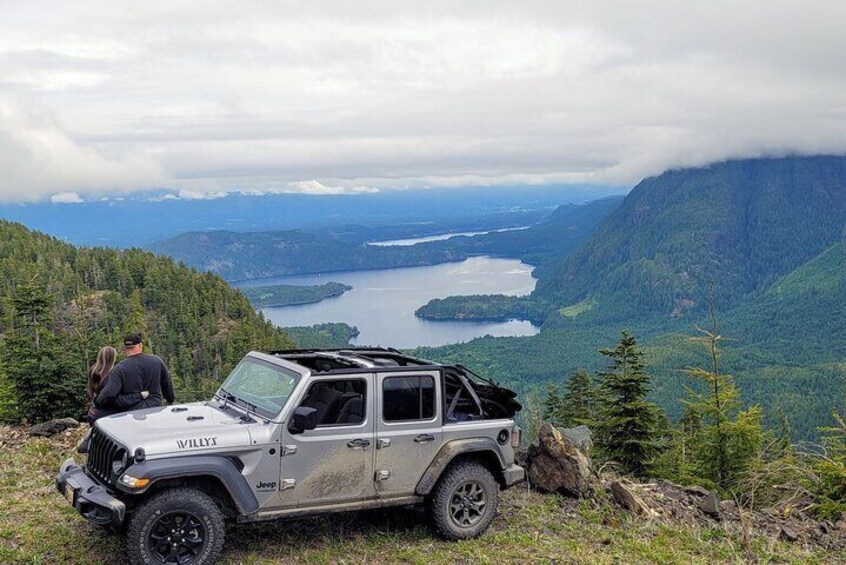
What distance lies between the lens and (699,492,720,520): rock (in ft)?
39.9

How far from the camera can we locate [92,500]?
25.9ft

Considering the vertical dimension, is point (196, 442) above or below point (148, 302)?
above

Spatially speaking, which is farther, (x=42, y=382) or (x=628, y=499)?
(x=42, y=382)

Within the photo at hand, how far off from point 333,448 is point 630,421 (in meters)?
17.0

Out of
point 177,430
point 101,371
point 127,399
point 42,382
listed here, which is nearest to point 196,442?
point 177,430

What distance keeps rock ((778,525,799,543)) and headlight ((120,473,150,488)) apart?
9434 millimetres

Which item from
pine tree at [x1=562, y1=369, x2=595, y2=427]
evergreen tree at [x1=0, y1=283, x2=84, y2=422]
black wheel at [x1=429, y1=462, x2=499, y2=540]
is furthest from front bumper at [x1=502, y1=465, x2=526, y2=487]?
pine tree at [x1=562, y1=369, x2=595, y2=427]

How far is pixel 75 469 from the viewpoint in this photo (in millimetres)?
8828

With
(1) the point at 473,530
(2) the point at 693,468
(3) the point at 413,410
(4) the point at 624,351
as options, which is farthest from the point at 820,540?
(4) the point at 624,351

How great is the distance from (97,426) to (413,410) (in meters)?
3.73

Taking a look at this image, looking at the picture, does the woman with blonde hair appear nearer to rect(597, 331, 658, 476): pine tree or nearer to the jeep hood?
the jeep hood

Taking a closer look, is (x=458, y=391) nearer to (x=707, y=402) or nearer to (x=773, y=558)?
(x=773, y=558)

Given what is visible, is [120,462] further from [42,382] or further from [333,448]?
[42,382]

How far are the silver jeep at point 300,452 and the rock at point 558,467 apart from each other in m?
2.18
